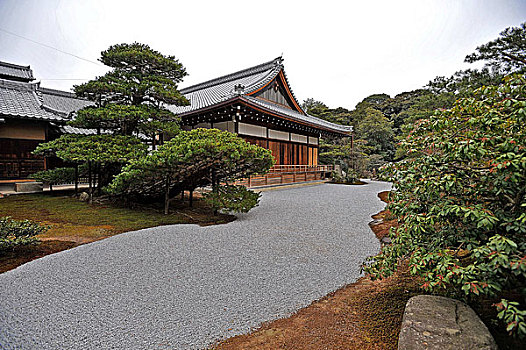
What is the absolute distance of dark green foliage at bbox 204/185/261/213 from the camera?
5.73m

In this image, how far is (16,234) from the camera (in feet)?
12.1

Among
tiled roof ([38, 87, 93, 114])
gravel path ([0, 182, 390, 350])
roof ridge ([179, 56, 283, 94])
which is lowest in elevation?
gravel path ([0, 182, 390, 350])

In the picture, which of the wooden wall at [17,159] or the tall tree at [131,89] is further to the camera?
the wooden wall at [17,159]

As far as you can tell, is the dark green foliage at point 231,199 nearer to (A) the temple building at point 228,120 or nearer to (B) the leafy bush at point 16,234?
(B) the leafy bush at point 16,234

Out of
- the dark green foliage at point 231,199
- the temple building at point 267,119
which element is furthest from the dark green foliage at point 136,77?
the dark green foliage at point 231,199

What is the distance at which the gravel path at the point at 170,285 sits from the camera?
2148 millimetres

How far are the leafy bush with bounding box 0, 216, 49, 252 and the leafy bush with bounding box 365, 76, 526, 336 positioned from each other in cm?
433

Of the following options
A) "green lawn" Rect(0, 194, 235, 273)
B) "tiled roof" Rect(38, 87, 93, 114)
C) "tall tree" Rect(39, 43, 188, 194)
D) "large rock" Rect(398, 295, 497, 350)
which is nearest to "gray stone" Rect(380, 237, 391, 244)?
"large rock" Rect(398, 295, 497, 350)

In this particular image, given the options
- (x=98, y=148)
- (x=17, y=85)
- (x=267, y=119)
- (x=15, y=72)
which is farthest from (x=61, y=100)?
(x=267, y=119)

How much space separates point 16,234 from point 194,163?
113 inches

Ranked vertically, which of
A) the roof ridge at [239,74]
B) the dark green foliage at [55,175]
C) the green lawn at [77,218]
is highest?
the roof ridge at [239,74]

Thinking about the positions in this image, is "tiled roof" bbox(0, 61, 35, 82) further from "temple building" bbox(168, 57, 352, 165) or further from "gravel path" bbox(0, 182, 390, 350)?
"gravel path" bbox(0, 182, 390, 350)

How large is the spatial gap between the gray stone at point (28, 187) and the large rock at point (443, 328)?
40.0 ft

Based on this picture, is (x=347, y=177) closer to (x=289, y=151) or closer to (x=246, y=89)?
(x=289, y=151)
